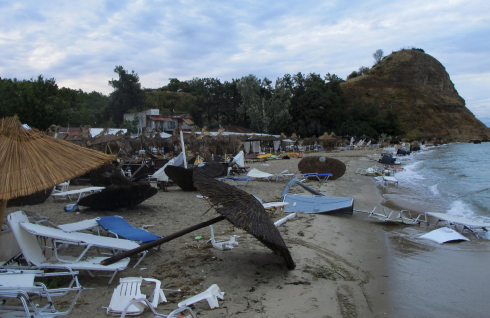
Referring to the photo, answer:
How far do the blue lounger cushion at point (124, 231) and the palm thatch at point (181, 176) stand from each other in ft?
16.3

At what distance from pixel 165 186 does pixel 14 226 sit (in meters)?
7.52

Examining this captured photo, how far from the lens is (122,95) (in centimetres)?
5291

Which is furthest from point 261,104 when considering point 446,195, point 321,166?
point 446,195

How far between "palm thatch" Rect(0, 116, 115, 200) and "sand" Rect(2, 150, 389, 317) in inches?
48.8

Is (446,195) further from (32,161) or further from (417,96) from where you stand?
(417,96)

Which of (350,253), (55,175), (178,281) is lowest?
(350,253)

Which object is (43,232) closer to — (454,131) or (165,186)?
(165,186)

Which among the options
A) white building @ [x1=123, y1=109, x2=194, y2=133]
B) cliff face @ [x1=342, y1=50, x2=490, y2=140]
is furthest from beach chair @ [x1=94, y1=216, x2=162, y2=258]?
cliff face @ [x1=342, y1=50, x2=490, y2=140]

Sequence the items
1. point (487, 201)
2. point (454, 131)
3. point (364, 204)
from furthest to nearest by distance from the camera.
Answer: point (454, 131)
point (487, 201)
point (364, 204)

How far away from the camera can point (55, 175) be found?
3865mm

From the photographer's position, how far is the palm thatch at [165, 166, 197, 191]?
10.6 metres

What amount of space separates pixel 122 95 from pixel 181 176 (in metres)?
46.1

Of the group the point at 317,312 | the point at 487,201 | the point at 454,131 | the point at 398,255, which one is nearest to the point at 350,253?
the point at 398,255

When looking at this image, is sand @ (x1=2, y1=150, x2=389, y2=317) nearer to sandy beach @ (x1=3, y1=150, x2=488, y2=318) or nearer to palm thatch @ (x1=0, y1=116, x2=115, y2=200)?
sandy beach @ (x1=3, y1=150, x2=488, y2=318)
